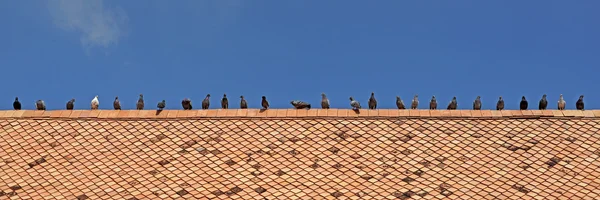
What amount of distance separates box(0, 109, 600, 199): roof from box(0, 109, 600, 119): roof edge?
29 mm

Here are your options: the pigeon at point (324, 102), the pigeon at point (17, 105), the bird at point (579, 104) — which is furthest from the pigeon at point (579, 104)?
the pigeon at point (17, 105)

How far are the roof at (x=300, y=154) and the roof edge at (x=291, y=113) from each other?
3 centimetres

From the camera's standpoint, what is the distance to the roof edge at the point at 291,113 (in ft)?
77.5

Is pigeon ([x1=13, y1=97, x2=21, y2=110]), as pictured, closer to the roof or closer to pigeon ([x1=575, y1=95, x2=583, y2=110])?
the roof

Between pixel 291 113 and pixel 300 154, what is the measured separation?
182 cm

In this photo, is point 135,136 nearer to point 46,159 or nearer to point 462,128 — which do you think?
point 46,159

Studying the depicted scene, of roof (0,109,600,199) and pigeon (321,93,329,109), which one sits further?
pigeon (321,93,329,109)

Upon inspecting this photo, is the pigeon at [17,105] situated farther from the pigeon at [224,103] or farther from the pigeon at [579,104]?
the pigeon at [579,104]

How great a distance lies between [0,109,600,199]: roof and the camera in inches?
Answer: 815

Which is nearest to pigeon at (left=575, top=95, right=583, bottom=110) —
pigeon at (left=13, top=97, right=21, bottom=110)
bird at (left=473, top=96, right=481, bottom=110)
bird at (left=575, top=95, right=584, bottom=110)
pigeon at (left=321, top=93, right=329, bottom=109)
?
bird at (left=575, top=95, right=584, bottom=110)

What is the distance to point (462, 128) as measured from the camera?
23.2 metres

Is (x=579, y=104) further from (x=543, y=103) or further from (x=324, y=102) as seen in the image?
(x=324, y=102)

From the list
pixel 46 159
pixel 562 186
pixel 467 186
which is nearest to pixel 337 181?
pixel 467 186

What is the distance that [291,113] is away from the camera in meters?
23.9
